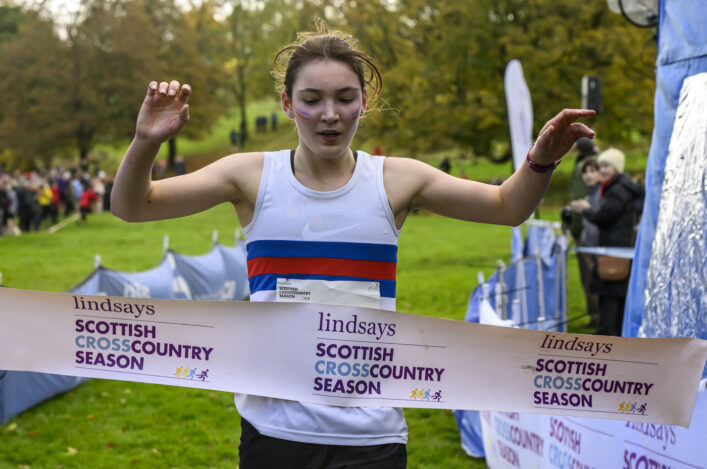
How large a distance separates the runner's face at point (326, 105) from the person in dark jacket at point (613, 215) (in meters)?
6.31

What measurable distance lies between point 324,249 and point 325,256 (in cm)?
2

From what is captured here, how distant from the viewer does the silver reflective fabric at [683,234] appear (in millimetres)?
3977

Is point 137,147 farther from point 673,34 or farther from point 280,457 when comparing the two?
point 673,34

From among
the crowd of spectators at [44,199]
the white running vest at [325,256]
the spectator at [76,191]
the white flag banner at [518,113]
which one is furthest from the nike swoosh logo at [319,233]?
the spectator at [76,191]

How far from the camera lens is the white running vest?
8.63 feet

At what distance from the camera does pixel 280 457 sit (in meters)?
2.62

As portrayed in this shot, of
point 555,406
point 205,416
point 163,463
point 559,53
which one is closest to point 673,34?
point 555,406

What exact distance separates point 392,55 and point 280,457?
118 ft

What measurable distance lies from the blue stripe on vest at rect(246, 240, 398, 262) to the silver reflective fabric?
203 cm

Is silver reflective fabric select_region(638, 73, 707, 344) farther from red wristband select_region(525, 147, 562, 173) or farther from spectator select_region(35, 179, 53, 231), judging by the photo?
spectator select_region(35, 179, 53, 231)

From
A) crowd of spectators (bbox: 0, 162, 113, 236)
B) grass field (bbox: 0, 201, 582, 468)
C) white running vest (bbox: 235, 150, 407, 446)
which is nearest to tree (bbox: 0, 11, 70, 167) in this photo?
crowd of spectators (bbox: 0, 162, 113, 236)

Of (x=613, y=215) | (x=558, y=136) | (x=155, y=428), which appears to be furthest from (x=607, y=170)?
(x=558, y=136)

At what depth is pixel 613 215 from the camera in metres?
8.65

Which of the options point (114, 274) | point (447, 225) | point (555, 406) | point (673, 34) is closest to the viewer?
point (555, 406)
